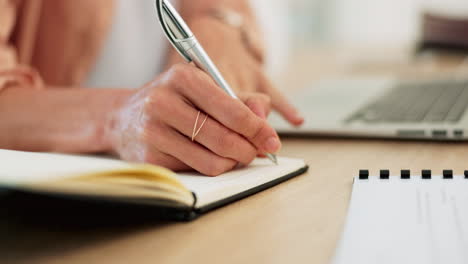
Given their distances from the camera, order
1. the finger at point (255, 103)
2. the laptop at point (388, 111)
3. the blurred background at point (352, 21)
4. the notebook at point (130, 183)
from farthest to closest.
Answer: the blurred background at point (352, 21), the laptop at point (388, 111), the finger at point (255, 103), the notebook at point (130, 183)

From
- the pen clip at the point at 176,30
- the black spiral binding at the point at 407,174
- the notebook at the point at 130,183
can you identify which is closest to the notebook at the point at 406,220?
the black spiral binding at the point at 407,174

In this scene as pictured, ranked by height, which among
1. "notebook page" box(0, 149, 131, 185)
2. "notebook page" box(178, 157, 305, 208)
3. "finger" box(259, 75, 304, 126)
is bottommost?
"notebook page" box(0, 149, 131, 185)

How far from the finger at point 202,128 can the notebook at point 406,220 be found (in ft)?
0.44

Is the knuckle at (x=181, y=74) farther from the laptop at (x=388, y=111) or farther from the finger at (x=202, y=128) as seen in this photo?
the laptop at (x=388, y=111)

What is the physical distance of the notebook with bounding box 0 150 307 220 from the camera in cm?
39

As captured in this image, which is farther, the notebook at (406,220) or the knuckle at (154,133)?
the knuckle at (154,133)

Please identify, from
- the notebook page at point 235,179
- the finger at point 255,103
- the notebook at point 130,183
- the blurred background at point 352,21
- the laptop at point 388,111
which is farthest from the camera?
the blurred background at point 352,21

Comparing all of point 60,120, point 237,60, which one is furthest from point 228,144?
point 237,60

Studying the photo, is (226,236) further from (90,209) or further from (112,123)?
(112,123)

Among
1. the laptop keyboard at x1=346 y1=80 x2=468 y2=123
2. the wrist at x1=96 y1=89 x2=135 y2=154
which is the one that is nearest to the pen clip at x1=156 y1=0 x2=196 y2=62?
the wrist at x1=96 y1=89 x2=135 y2=154

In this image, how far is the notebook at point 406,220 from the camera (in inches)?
15.7

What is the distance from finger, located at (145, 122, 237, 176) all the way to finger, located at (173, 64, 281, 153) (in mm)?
36

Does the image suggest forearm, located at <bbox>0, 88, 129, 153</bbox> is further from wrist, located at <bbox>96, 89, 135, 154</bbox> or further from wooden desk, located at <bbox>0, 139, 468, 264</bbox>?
wooden desk, located at <bbox>0, 139, 468, 264</bbox>

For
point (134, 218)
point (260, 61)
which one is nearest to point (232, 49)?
point (260, 61)
